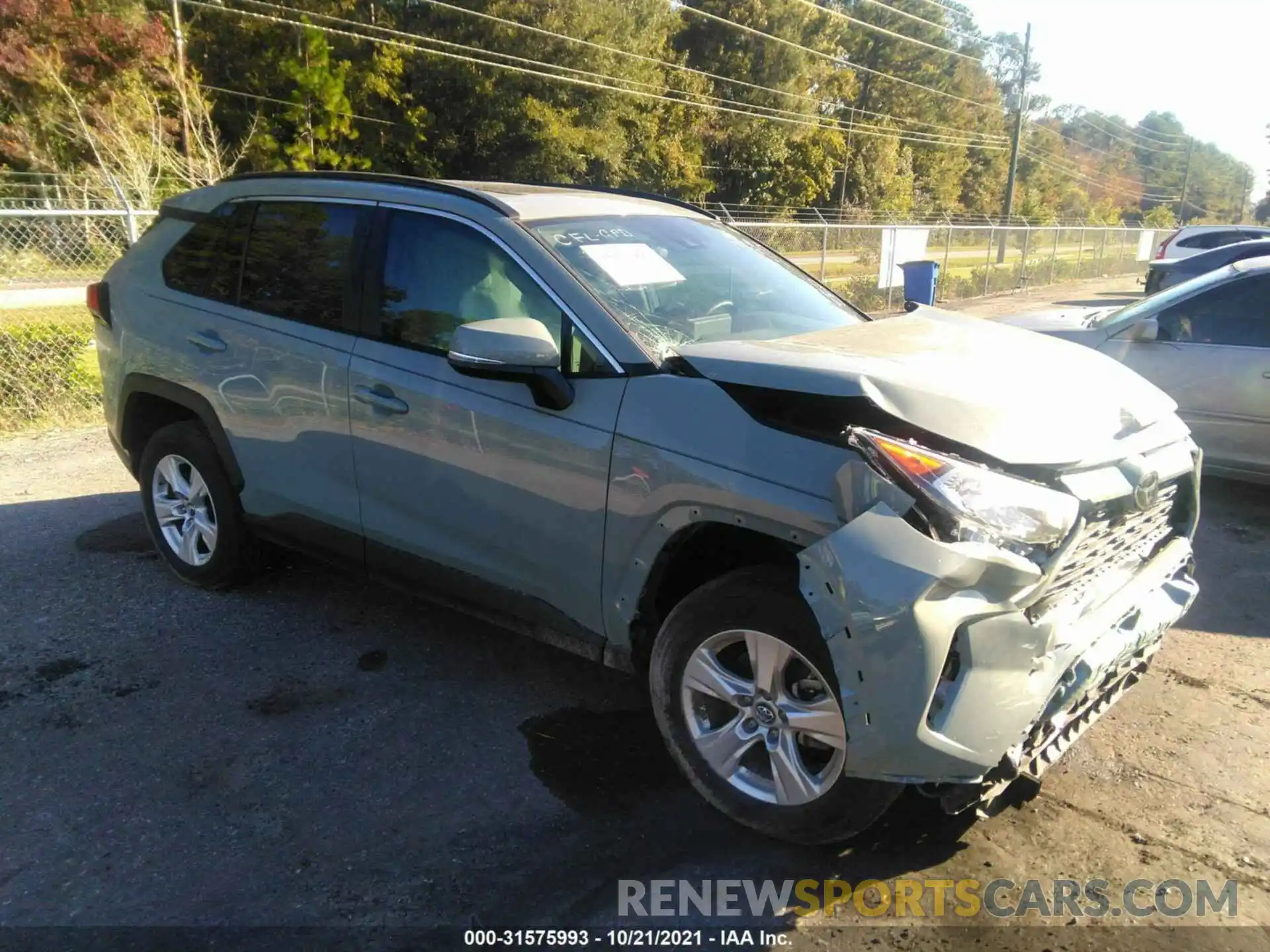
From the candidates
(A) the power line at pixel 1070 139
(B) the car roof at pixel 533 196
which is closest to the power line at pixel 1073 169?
(A) the power line at pixel 1070 139

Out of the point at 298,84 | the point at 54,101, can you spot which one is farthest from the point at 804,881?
the point at 298,84

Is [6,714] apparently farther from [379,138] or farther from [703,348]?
[379,138]

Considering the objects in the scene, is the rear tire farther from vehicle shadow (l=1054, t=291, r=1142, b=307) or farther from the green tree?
the green tree

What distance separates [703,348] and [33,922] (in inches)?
97.6

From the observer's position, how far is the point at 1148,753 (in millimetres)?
3420

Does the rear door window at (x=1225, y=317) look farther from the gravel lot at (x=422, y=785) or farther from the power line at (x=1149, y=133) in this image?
the power line at (x=1149, y=133)

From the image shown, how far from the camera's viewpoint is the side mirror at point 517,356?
302 cm

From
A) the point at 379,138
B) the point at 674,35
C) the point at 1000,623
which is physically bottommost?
the point at 1000,623

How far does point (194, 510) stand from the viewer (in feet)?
15.1

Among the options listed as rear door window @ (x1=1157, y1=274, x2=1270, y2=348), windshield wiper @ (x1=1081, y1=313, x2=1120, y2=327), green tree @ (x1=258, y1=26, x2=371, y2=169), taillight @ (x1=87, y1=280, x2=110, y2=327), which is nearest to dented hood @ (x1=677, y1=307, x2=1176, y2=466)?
rear door window @ (x1=1157, y1=274, x2=1270, y2=348)

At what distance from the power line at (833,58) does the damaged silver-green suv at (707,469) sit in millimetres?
37703

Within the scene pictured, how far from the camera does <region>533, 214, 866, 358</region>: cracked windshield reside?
130 inches

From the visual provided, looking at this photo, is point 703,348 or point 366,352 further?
point 366,352

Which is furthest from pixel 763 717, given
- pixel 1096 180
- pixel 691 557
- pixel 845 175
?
pixel 1096 180
